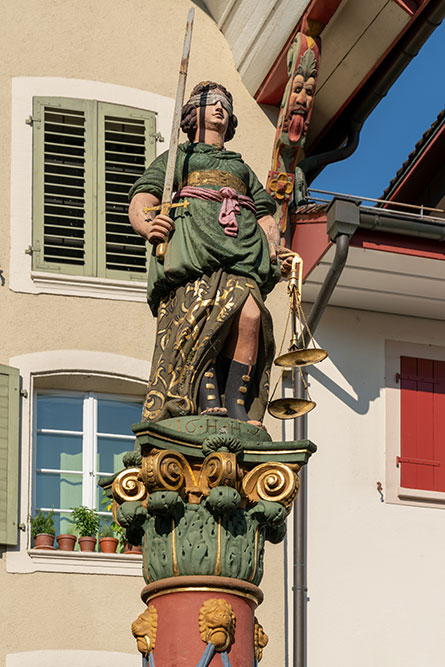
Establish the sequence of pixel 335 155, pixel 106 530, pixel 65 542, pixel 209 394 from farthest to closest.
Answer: pixel 335 155 < pixel 106 530 < pixel 65 542 < pixel 209 394

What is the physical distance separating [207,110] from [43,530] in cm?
483

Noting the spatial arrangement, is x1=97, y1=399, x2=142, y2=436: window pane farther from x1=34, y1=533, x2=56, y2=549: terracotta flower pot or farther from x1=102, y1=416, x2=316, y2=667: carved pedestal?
x1=102, y1=416, x2=316, y2=667: carved pedestal

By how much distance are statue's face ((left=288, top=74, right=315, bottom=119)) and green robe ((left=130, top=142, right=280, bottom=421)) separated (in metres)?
5.61

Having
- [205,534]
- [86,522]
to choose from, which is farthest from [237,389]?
[86,522]

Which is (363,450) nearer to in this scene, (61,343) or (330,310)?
(330,310)

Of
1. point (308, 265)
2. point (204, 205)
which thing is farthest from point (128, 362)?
point (204, 205)

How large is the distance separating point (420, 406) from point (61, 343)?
303 cm

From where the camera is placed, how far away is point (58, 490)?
11.9 m

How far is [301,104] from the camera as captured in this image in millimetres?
12836

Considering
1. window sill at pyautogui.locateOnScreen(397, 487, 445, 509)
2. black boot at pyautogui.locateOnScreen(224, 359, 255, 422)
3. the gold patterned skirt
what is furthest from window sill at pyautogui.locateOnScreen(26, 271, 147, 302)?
black boot at pyautogui.locateOnScreen(224, 359, 255, 422)

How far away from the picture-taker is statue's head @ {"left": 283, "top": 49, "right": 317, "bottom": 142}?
1277 centimetres

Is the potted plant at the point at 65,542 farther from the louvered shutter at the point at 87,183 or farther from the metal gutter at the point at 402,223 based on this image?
the metal gutter at the point at 402,223

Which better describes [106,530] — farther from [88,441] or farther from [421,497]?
[421,497]

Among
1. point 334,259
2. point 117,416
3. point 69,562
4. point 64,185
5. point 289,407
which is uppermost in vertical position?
point 64,185
